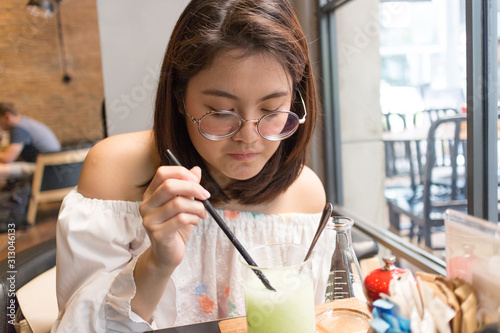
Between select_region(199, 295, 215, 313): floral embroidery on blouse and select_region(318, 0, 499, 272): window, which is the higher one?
select_region(318, 0, 499, 272): window

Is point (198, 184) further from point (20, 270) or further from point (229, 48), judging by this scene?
point (20, 270)

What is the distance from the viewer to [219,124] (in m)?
1.07

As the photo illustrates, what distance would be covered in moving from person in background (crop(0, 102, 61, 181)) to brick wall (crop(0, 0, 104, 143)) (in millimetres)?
497

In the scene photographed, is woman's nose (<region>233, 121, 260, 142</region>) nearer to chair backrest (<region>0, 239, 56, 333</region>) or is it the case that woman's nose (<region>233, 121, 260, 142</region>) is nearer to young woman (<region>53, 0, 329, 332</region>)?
young woman (<region>53, 0, 329, 332</region>)

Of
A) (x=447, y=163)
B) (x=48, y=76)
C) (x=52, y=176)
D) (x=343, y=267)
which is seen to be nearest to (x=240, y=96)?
(x=343, y=267)

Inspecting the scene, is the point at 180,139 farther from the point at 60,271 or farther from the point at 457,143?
the point at 457,143

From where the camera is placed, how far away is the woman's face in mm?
1040

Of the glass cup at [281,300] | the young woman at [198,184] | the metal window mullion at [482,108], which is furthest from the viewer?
the metal window mullion at [482,108]

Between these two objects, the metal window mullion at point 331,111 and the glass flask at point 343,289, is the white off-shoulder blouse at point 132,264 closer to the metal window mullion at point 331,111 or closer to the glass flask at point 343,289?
the glass flask at point 343,289

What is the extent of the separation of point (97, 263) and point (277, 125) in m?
0.65

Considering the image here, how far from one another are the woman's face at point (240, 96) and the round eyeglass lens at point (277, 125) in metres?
0.02

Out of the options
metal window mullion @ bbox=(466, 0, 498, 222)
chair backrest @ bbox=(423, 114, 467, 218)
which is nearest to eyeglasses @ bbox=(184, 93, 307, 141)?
metal window mullion @ bbox=(466, 0, 498, 222)

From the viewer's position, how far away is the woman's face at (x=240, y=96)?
1.04 meters

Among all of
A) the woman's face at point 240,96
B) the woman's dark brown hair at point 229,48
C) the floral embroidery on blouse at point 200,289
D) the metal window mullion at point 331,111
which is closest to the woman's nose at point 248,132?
the woman's face at point 240,96
